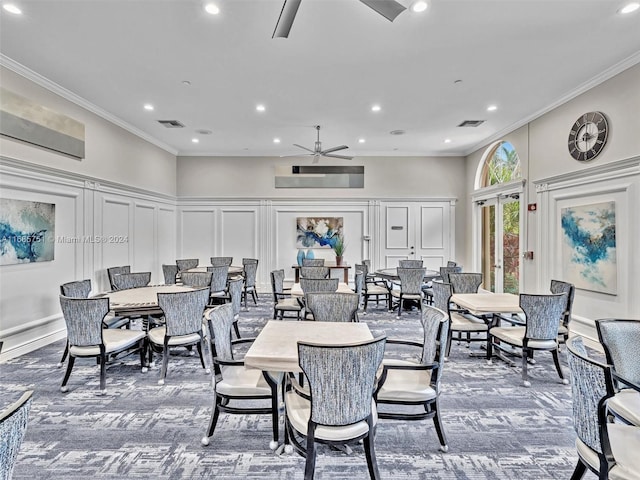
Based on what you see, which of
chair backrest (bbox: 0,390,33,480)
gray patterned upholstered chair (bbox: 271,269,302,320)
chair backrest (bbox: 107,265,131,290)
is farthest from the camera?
chair backrest (bbox: 107,265,131,290)

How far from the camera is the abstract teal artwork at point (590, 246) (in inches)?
171

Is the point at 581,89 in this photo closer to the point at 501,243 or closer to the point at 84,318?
the point at 501,243

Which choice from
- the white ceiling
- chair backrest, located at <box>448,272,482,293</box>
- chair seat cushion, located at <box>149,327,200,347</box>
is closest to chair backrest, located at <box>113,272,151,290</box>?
chair seat cushion, located at <box>149,327,200,347</box>

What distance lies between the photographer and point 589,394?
1.48 meters

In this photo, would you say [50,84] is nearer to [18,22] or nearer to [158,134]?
[18,22]

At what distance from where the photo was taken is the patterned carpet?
7.02ft

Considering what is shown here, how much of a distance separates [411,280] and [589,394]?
424 cm

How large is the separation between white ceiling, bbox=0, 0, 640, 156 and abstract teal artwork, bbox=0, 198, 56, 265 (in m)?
1.75

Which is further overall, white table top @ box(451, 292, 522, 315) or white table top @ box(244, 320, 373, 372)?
white table top @ box(451, 292, 522, 315)

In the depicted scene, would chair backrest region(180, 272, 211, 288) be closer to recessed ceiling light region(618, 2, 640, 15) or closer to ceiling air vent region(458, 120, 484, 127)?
ceiling air vent region(458, 120, 484, 127)

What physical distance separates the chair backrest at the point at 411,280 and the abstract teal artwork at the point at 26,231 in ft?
17.6

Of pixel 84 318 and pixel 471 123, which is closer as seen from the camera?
pixel 84 318

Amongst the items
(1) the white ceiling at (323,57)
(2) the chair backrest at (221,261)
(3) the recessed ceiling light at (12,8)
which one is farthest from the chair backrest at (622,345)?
(2) the chair backrest at (221,261)

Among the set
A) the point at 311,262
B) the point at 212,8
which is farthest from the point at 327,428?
the point at 311,262
